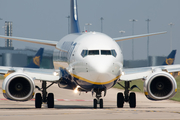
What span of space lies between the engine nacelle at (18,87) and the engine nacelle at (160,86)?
6.01 metres

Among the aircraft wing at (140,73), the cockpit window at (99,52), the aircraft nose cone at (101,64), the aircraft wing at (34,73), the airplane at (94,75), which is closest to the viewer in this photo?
the aircraft nose cone at (101,64)

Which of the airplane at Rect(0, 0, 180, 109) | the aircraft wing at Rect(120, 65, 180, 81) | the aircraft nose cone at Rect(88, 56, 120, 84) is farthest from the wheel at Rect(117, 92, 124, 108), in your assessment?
the aircraft nose cone at Rect(88, 56, 120, 84)

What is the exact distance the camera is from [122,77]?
24.8 m

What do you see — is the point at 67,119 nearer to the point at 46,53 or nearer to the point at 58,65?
the point at 58,65

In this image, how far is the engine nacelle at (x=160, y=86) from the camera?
75.6 ft

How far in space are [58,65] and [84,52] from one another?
21.6 ft

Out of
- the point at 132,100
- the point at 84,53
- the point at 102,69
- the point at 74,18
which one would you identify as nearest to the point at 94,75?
the point at 102,69

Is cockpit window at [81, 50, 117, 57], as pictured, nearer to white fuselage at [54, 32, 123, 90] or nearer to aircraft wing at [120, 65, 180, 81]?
white fuselage at [54, 32, 123, 90]

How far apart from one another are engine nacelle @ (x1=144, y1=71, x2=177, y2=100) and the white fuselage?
1.77m

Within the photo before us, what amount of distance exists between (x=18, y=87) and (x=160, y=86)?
7.46 meters

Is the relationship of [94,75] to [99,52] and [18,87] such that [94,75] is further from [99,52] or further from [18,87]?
[18,87]

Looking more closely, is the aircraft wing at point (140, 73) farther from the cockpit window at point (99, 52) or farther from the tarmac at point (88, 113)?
the cockpit window at point (99, 52)

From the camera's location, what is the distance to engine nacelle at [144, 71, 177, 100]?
2305 cm

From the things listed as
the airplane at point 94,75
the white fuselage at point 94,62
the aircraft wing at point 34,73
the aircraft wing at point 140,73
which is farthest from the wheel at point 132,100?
the aircraft wing at point 34,73
